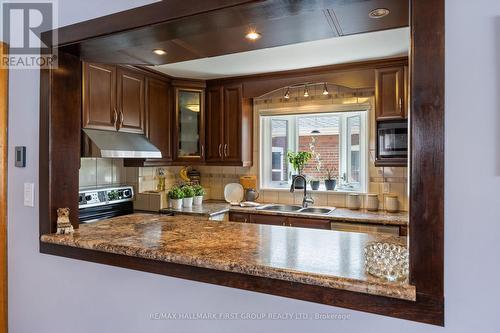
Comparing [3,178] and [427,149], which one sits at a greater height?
[427,149]

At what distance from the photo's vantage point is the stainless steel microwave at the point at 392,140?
2943 millimetres

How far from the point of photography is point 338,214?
9.81 feet

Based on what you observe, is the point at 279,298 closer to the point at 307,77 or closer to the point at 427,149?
the point at 427,149

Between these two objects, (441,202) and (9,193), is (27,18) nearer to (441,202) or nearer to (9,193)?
(9,193)

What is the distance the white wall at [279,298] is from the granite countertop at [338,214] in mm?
1575

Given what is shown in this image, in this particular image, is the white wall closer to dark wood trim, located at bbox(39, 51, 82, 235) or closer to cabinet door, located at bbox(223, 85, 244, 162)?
dark wood trim, located at bbox(39, 51, 82, 235)

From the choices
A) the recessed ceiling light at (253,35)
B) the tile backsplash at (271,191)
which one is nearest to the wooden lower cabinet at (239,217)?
the tile backsplash at (271,191)

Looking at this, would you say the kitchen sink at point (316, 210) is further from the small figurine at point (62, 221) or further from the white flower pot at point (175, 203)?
the small figurine at point (62, 221)

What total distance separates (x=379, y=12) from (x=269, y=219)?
2.24 meters

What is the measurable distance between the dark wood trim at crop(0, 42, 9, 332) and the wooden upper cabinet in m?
2.20

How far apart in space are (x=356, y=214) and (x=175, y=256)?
7.12ft

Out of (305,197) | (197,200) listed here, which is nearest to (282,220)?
(305,197)

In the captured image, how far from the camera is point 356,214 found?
9.86 ft
